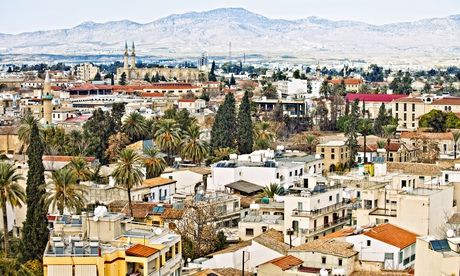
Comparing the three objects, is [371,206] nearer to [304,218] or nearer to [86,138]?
[304,218]

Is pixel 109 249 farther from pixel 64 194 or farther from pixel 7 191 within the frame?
pixel 7 191

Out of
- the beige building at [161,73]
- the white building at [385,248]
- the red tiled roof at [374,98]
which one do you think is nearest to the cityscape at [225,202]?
the white building at [385,248]

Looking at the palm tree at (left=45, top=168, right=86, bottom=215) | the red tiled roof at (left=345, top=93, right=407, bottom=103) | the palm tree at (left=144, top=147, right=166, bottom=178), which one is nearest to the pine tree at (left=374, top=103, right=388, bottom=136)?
the red tiled roof at (left=345, top=93, right=407, bottom=103)

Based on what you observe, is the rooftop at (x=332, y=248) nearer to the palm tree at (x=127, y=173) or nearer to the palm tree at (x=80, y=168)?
the palm tree at (x=127, y=173)

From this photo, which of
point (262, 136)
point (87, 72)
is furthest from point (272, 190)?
point (87, 72)

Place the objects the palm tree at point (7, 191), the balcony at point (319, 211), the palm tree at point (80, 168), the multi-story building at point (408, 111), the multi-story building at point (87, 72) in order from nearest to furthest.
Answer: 1. the balcony at point (319, 211)
2. the palm tree at point (7, 191)
3. the palm tree at point (80, 168)
4. the multi-story building at point (408, 111)
5. the multi-story building at point (87, 72)

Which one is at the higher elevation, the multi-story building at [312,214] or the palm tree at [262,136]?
the multi-story building at [312,214]

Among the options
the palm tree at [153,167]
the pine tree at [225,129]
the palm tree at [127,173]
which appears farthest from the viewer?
the pine tree at [225,129]

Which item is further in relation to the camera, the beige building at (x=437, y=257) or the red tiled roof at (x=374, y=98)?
the red tiled roof at (x=374, y=98)
